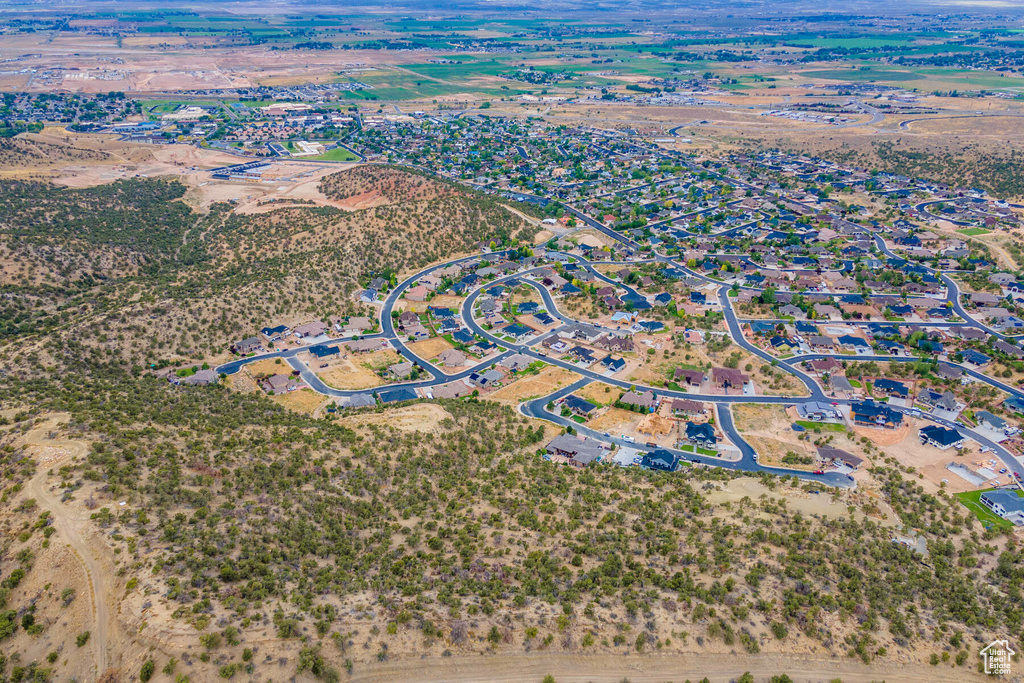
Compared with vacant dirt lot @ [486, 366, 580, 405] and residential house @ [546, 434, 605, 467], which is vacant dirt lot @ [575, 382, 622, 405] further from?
residential house @ [546, 434, 605, 467]

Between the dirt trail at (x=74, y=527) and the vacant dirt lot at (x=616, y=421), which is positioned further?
the vacant dirt lot at (x=616, y=421)

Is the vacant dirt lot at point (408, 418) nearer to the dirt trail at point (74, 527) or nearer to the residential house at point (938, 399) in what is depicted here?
the dirt trail at point (74, 527)

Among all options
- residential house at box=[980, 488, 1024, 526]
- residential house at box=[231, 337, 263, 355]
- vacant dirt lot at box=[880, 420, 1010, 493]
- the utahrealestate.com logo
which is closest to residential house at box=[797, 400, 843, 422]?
vacant dirt lot at box=[880, 420, 1010, 493]

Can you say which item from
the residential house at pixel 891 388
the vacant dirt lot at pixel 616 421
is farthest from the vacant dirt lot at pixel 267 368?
the residential house at pixel 891 388

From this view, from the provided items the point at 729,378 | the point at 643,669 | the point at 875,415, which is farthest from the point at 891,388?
the point at 643,669

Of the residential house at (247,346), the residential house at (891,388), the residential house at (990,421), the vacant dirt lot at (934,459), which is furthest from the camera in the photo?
the residential house at (247,346)

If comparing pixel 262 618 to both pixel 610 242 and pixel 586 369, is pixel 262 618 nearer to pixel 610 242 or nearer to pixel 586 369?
pixel 586 369

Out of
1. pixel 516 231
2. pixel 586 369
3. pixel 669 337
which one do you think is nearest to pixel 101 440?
pixel 586 369

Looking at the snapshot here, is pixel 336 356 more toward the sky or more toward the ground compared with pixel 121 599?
more toward the ground
